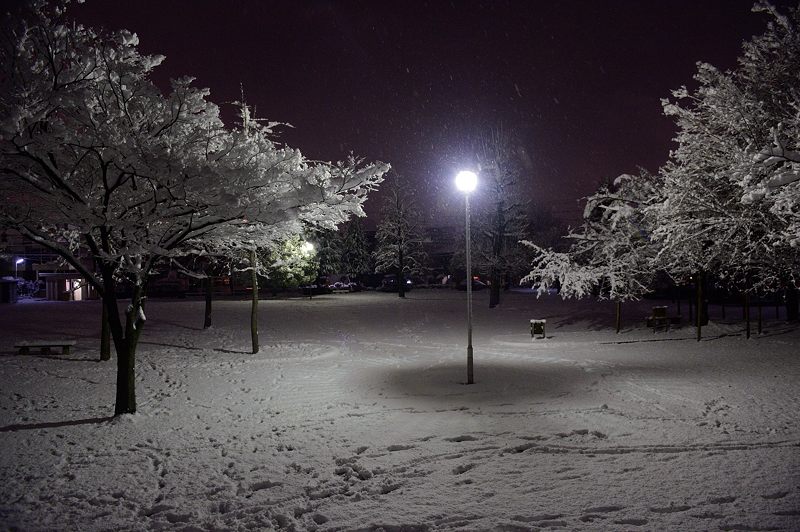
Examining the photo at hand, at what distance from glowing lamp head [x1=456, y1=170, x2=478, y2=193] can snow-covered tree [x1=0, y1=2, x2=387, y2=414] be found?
10.4ft

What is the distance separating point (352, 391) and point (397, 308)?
91.2ft

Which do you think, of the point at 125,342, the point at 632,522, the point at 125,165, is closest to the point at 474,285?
the point at 125,342

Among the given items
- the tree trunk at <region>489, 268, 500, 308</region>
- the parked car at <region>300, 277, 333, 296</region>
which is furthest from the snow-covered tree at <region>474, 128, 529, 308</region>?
the parked car at <region>300, 277, 333, 296</region>

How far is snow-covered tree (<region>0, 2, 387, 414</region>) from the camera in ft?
27.2

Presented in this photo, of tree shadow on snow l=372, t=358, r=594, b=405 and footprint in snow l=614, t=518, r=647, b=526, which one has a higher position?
footprint in snow l=614, t=518, r=647, b=526

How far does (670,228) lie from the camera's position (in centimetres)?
1388

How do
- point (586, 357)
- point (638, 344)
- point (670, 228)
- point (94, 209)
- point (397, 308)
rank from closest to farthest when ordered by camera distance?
point (94, 209) → point (670, 228) → point (586, 357) → point (638, 344) → point (397, 308)

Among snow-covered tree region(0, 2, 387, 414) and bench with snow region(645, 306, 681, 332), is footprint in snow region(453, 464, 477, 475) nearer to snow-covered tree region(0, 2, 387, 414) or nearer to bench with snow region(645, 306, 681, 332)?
snow-covered tree region(0, 2, 387, 414)

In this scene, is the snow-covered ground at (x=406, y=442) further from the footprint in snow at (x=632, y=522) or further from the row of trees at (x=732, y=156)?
the row of trees at (x=732, y=156)

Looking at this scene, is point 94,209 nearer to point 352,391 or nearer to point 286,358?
point 352,391

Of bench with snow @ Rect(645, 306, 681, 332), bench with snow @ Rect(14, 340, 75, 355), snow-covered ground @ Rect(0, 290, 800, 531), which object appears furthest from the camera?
bench with snow @ Rect(645, 306, 681, 332)

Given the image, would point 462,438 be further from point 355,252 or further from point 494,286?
point 355,252

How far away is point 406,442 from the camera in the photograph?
8.71 metres

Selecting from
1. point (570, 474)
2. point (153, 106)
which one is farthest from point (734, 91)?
point (153, 106)
